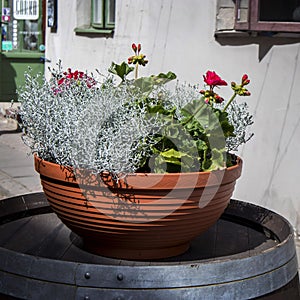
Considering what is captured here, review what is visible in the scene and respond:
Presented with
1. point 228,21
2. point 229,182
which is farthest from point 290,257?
point 228,21

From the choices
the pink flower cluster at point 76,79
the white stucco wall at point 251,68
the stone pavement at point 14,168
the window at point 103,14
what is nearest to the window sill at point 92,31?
the window at point 103,14

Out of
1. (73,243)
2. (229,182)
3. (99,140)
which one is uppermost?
(99,140)

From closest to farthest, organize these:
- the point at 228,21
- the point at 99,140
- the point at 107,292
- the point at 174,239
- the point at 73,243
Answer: the point at 107,292, the point at 99,140, the point at 174,239, the point at 73,243, the point at 228,21

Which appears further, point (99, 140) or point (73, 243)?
point (73, 243)

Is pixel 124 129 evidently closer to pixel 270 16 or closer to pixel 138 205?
pixel 138 205

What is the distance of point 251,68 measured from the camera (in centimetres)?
436

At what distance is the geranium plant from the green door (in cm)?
775

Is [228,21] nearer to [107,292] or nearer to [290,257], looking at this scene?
[290,257]

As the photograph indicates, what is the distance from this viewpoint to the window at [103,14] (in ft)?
20.5

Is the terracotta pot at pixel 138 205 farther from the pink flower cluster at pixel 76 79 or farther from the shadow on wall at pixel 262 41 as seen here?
the shadow on wall at pixel 262 41

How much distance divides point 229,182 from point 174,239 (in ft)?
0.63

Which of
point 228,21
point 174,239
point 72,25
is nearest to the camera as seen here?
point 174,239

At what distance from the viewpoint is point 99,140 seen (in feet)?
5.21

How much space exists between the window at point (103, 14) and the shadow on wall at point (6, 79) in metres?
3.07
